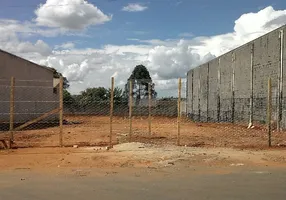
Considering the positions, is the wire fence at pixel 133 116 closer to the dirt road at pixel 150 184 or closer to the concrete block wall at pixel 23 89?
the concrete block wall at pixel 23 89

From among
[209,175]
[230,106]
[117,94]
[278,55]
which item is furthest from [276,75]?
[117,94]

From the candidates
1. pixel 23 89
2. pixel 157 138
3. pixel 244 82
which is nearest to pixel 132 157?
pixel 157 138

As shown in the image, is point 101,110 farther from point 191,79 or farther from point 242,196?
point 242,196

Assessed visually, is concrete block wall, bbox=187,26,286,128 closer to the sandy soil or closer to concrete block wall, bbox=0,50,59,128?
the sandy soil

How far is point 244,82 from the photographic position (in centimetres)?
3197

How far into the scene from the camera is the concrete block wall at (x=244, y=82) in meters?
26.1

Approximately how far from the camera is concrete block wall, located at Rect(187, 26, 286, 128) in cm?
2612

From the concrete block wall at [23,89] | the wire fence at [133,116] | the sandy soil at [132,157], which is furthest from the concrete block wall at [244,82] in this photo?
the concrete block wall at [23,89]

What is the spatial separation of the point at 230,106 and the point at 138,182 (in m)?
28.0

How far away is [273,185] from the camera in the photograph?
849 cm

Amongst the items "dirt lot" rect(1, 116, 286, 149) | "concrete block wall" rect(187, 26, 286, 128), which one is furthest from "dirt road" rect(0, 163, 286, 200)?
"concrete block wall" rect(187, 26, 286, 128)

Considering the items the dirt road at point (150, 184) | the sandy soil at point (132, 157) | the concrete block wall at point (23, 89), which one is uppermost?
the concrete block wall at point (23, 89)

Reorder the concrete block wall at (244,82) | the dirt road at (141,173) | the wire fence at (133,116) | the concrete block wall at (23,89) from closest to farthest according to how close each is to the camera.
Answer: the dirt road at (141,173) → the wire fence at (133,116) → the concrete block wall at (244,82) → the concrete block wall at (23,89)

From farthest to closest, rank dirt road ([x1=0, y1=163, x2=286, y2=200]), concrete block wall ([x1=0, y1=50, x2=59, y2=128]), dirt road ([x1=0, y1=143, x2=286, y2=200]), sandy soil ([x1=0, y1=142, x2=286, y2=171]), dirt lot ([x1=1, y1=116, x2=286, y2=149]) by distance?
1. concrete block wall ([x1=0, y1=50, x2=59, y2=128])
2. dirt lot ([x1=1, y1=116, x2=286, y2=149])
3. sandy soil ([x1=0, y1=142, x2=286, y2=171])
4. dirt road ([x1=0, y1=143, x2=286, y2=200])
5. dirt road ([x1=0, y1=163, x2=286, y2=200])
